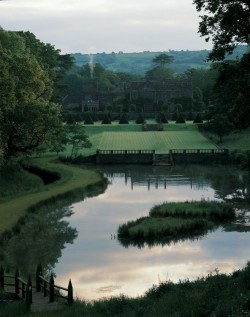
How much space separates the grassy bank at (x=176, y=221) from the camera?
3950 cm

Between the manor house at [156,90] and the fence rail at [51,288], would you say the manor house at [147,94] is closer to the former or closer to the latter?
the manor house at [156,90]

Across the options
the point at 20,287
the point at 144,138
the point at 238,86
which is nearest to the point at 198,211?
the point at 238,86

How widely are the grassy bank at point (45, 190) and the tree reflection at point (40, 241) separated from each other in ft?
3.61

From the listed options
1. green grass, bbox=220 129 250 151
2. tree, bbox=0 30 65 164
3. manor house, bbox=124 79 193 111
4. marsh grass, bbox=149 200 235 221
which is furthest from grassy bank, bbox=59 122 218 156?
marsh grass, bbox=149 200 235 221

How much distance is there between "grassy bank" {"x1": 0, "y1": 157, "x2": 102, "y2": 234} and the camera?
43.1m

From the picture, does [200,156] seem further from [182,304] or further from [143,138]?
[182,304]

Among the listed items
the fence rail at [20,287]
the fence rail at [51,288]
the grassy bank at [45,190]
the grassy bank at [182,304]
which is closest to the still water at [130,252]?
the grassy bank at [45,190]

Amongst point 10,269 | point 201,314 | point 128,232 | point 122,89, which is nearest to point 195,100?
point 122,89

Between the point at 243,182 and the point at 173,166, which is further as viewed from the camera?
the point at 173,166

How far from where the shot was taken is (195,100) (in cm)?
14462

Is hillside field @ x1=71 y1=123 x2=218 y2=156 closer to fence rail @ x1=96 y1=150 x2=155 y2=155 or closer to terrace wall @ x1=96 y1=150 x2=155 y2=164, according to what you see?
fence rail @ x1=96 y1=150 x2=155 y2=155

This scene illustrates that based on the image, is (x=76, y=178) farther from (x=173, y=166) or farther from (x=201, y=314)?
(x=201, y=314)

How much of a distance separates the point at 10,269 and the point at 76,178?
33334 millimetres

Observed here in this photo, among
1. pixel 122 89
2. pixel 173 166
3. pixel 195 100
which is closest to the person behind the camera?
pixel 173 166
